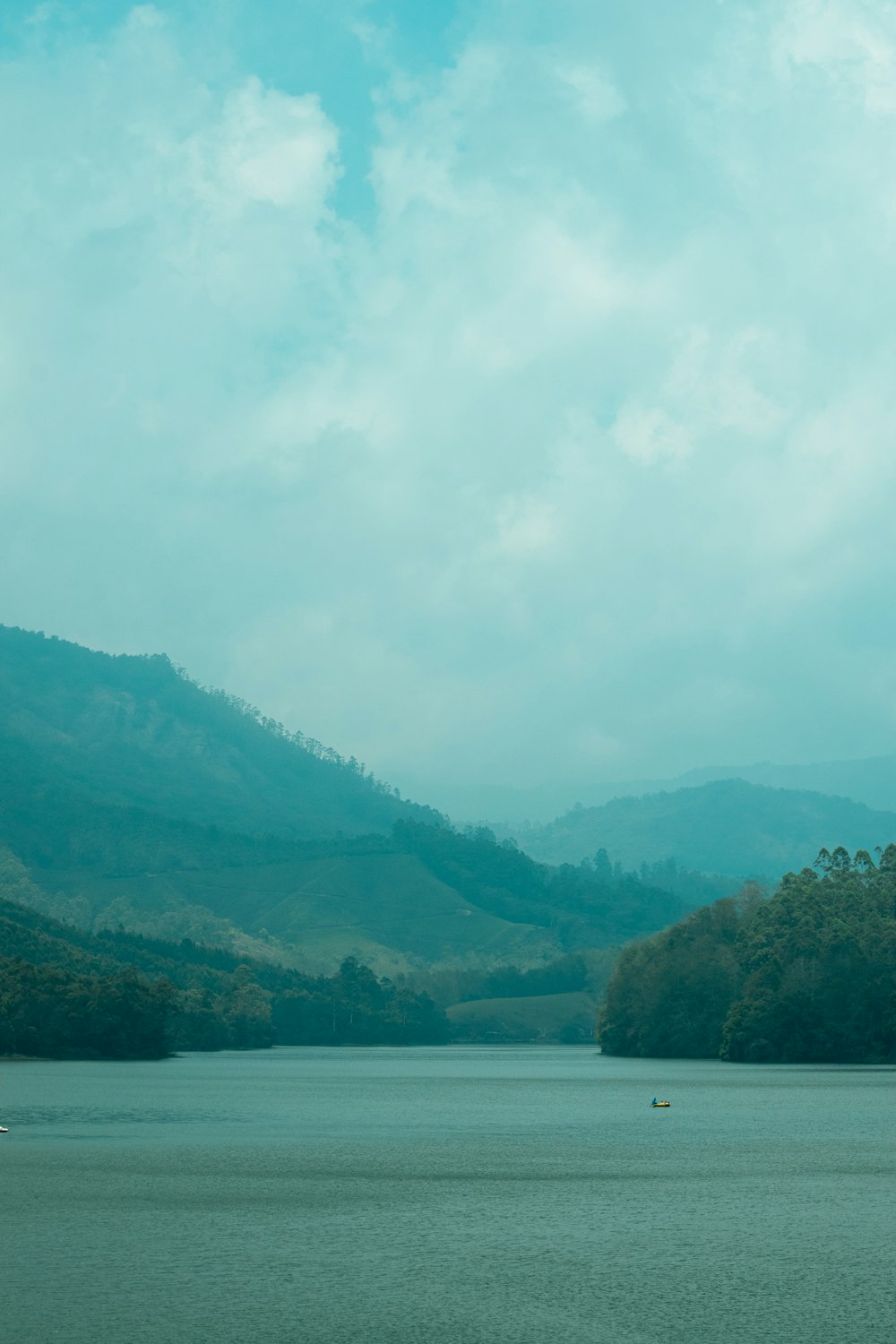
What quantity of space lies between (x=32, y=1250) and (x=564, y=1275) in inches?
744

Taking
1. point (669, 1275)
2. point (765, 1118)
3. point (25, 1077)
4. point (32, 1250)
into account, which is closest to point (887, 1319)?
point (669, 1275)

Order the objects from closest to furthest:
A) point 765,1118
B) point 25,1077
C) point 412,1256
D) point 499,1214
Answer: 1. point 412,1256
2. point 499,1214
3. point 765,1118
4. point 25,1077

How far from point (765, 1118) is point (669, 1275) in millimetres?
61770

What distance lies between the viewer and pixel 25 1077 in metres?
168

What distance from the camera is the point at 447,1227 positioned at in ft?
203

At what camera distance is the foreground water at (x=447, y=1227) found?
46.1m

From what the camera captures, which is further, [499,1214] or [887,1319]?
[499,1214]

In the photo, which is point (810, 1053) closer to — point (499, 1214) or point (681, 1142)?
point (681, 1142)

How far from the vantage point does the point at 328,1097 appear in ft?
466

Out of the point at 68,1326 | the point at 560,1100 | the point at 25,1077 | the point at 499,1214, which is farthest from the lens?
the point at 25,1077

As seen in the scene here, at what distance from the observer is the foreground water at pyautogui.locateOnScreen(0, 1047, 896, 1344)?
1815 inches

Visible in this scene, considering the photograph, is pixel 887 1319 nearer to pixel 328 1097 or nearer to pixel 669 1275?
A: pixel 669 1275

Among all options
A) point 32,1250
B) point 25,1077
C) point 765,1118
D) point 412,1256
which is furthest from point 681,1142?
point 25,1077

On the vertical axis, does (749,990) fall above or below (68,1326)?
above
